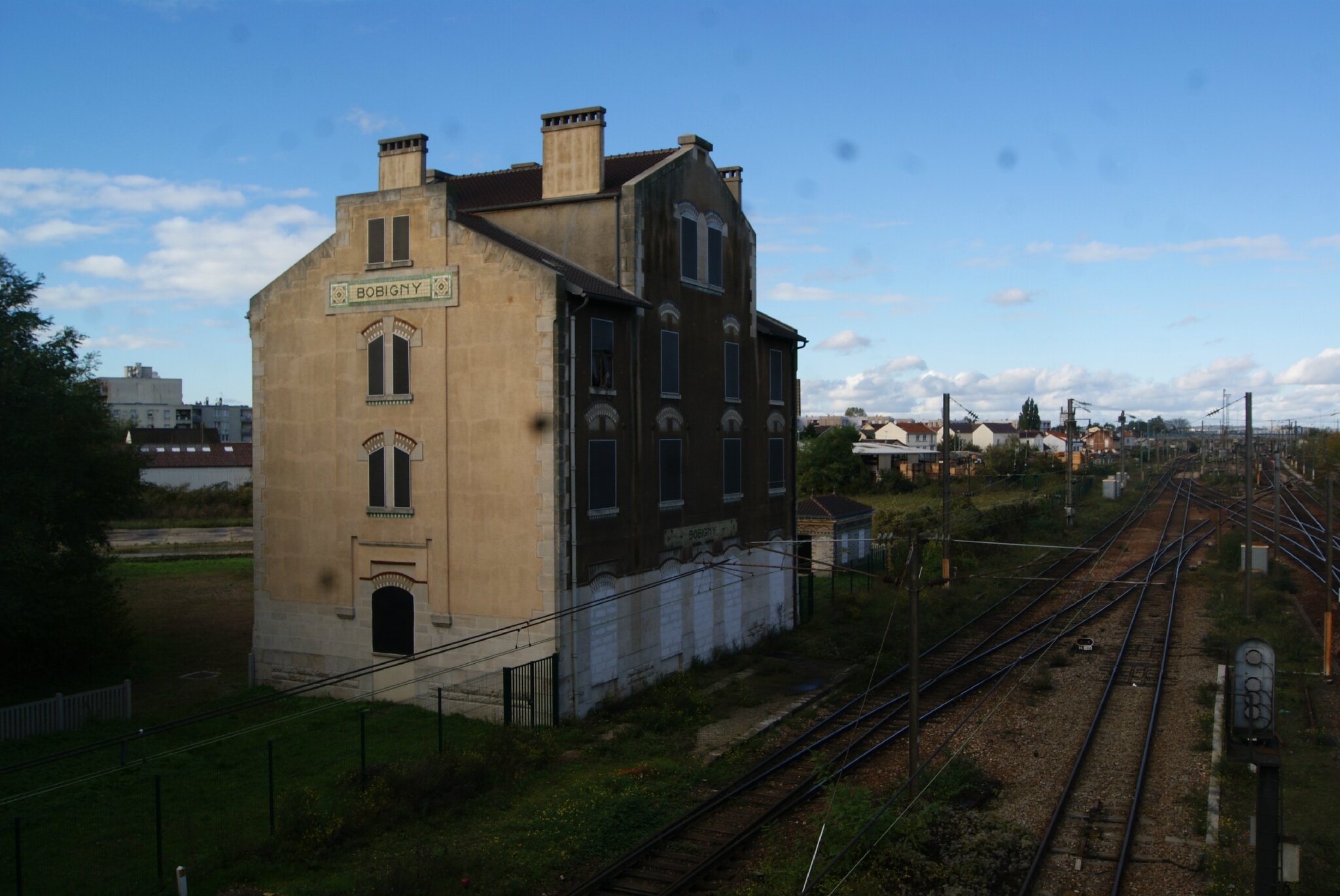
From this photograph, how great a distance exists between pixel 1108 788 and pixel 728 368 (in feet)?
53.7

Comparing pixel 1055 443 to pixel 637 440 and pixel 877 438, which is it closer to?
pixel 877 438

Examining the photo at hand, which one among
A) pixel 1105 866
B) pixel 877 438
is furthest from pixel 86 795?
pixel 877 438

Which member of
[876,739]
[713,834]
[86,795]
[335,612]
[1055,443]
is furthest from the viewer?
[1055,443]

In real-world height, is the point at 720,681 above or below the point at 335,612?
below

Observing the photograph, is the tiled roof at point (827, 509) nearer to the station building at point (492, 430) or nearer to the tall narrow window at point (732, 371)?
the tall narrow window at point (732, 371)

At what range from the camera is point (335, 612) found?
82.5 ft

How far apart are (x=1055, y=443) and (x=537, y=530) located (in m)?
165

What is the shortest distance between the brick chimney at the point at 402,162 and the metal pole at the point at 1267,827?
22443 millimetres

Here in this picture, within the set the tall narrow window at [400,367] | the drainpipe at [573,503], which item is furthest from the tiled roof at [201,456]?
the drainpipe at [573,503]

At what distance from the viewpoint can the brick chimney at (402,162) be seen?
26.4 metres

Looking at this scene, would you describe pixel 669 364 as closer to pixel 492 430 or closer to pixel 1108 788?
pixel 492 430

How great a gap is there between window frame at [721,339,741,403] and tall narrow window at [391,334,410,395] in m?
9.87

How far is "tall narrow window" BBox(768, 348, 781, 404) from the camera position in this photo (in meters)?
34.2

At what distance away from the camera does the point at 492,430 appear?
23.4 metres
